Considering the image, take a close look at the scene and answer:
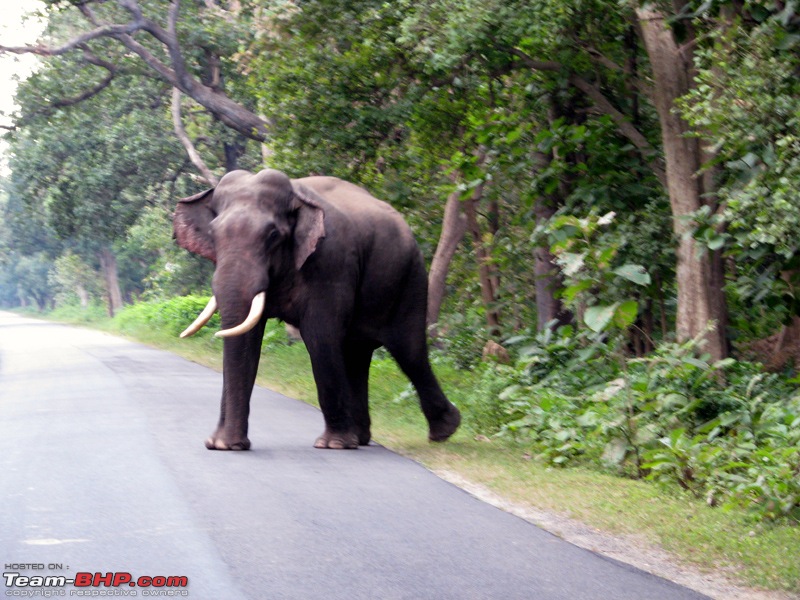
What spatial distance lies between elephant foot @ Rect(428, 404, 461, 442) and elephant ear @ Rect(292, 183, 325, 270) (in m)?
2.19

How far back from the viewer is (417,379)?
11.4 m

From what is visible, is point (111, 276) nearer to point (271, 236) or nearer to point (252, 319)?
point (271, 236)

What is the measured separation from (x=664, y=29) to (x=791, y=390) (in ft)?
12.1

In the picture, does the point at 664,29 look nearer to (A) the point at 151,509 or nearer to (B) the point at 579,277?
(B) the point at 579,277

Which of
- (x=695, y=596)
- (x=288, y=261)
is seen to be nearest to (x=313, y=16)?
(x=288, y=261)

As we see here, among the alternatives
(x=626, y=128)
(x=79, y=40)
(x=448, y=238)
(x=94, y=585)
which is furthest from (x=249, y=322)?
(x=79, y=40)

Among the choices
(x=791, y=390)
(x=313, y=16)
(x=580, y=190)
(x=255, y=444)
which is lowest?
(x=255, y=444)

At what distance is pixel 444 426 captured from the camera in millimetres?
11492

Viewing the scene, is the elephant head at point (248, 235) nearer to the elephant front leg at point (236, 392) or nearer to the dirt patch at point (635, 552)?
the elephant front leg at point (236, 392)

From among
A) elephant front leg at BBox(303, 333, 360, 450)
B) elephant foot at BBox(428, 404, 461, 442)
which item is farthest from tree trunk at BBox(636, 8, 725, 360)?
→ elephant front leg at BBox(303, 333, 360, 450)

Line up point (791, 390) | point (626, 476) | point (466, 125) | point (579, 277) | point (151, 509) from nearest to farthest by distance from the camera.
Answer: point (151, 509), point (626, 476), point (579, 277), point (791, 390), point (466, 125)

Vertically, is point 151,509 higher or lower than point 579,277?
lower

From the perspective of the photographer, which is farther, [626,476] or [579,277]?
[579,277]

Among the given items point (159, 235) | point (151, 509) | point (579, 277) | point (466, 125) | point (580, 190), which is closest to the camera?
point (151, 509)
